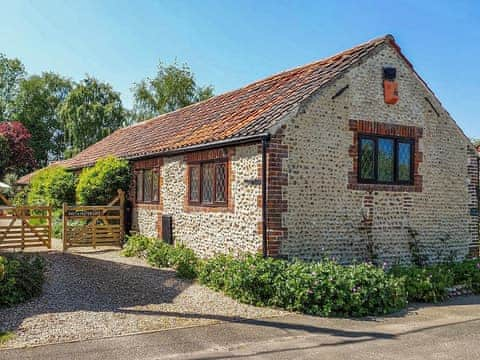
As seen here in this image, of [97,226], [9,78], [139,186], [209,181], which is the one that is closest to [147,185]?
[139,186]

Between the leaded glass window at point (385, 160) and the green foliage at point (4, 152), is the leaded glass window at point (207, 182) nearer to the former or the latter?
the leaded glass window at point (385, 160)

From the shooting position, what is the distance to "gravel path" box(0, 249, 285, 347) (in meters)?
7.32

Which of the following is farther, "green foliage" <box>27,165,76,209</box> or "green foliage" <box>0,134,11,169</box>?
"green foliage" <box>0,134,11,169</box>

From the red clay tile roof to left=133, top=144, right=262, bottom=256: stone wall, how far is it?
0.58m

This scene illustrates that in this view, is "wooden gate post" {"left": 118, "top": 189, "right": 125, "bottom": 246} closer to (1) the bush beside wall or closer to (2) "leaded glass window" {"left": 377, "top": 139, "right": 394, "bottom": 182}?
(1) the bush beside wall

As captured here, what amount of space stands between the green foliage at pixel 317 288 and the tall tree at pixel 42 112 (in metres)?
46.6

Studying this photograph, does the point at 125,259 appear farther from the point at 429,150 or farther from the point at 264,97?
the point at 429,150

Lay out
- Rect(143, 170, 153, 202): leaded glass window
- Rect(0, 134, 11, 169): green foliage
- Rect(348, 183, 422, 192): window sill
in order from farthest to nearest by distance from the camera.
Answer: Rect(0, 134, 11, 169): green foliage < Rect(143, 170, 153, 202): leaded glass window < Rect(348, 183, 422, 192): window sill

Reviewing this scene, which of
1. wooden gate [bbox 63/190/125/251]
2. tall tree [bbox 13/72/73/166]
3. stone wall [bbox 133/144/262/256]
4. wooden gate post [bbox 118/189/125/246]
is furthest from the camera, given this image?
tall tree [bbox 13/72/73/166]

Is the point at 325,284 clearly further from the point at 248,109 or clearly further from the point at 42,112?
the point at 42,112

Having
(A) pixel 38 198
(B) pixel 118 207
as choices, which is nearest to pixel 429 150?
(B) pixel 118 207

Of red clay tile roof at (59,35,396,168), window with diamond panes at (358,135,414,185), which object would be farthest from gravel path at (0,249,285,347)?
window with diamond panes at (358,135,414,185)

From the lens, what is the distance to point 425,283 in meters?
10.0

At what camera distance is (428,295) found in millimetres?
10031
